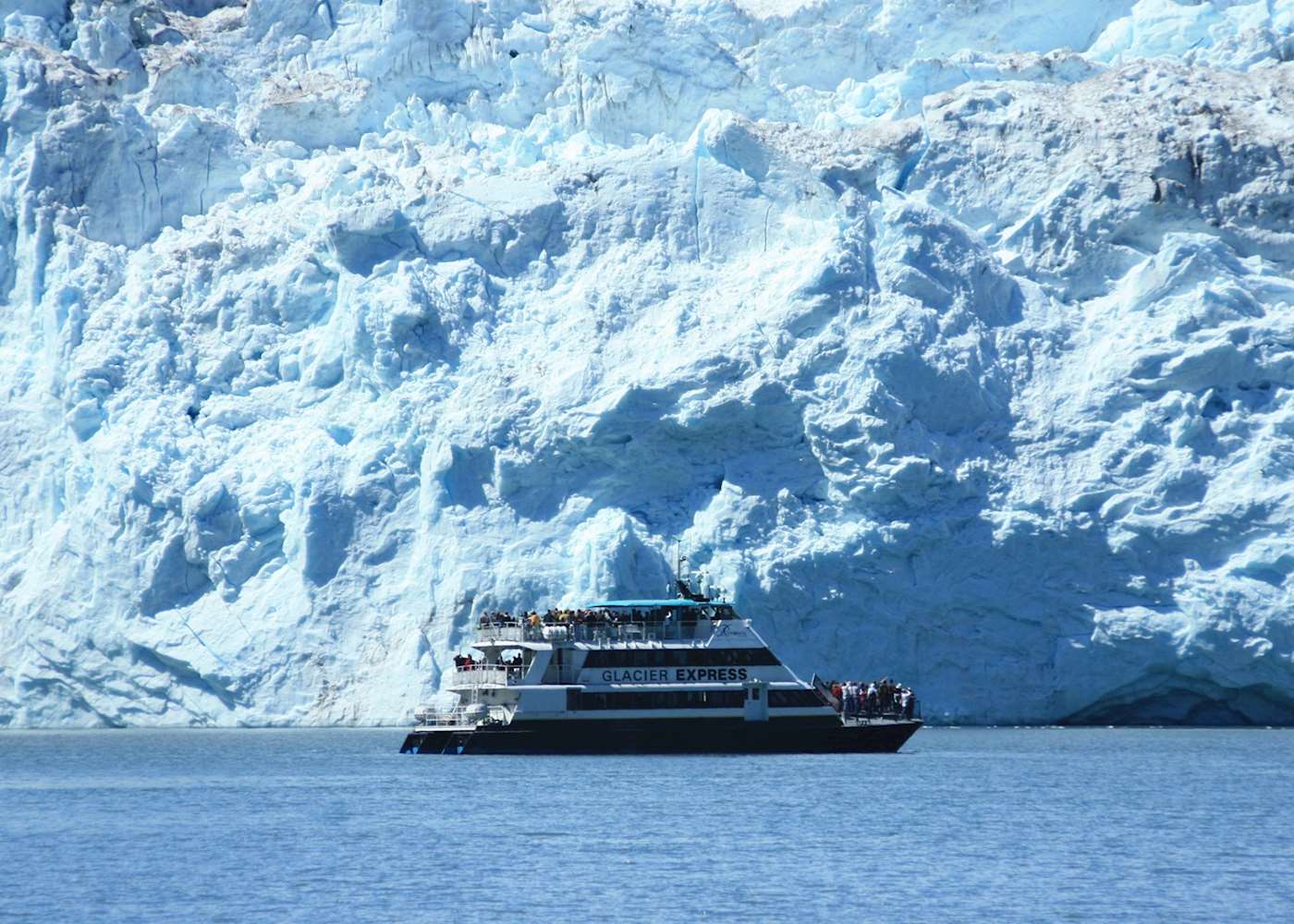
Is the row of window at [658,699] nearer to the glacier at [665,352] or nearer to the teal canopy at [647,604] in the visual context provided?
the teal canopy at [647,604]

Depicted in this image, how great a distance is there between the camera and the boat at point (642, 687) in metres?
42.2

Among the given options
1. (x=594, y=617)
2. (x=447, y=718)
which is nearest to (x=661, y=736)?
(x=594, y=617)

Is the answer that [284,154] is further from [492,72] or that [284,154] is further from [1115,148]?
[1115,148]

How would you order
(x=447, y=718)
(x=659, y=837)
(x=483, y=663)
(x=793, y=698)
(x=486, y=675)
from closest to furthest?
(x=659, y=837)
(x=793, y=698)
(x=486, y=675)
(x=483, y=663)
(x=447, y=718)

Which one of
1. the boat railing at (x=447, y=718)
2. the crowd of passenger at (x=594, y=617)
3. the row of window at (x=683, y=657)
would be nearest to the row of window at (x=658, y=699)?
the row of window at (x=683, y=657)

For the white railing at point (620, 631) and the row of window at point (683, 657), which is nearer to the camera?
the row of window at point (683, 657)

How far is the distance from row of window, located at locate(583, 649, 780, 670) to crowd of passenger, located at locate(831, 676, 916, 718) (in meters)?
2.51

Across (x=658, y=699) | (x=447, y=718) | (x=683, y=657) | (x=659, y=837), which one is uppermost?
(x=683, y=657)

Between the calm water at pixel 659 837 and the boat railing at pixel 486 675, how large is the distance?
154 cm

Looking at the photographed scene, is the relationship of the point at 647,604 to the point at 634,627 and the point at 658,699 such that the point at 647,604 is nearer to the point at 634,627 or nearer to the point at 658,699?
the point at 634,627

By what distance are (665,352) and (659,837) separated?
21180 mm

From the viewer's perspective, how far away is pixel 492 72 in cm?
5506

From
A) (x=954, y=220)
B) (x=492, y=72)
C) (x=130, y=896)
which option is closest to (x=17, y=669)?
(x=492, y=72)

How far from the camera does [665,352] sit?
49.5 metres
